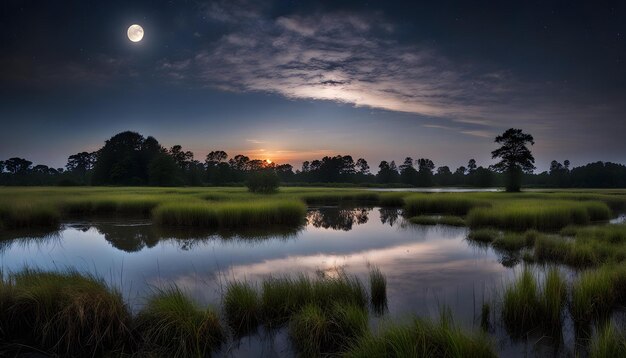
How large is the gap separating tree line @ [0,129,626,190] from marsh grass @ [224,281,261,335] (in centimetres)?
3982

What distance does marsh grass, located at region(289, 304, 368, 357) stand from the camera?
6004 mm

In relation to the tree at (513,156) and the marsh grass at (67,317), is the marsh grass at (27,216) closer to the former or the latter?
the marsh grass at (67,317)

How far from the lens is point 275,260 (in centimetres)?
1301

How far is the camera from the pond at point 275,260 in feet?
27.1

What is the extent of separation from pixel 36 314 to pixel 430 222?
2119cm

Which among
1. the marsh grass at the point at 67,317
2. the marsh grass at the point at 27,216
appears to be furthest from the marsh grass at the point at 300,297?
the marsh grass at the point at 27,216

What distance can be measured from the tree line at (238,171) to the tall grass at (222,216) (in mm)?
24012

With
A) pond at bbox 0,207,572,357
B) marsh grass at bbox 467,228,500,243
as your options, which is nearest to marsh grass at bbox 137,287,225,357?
pond at bbox 0,207,572,357

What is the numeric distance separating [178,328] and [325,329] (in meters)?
2.46

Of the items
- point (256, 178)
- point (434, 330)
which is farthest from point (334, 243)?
point (256, 178)

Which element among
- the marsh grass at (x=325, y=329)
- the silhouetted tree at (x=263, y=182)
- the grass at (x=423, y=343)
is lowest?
the marsh grass at (x=325, y=329)

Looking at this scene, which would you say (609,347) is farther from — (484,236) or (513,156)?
(513,156)

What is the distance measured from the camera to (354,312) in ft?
21.6

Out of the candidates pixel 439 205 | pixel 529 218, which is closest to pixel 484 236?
pixel 529 218
